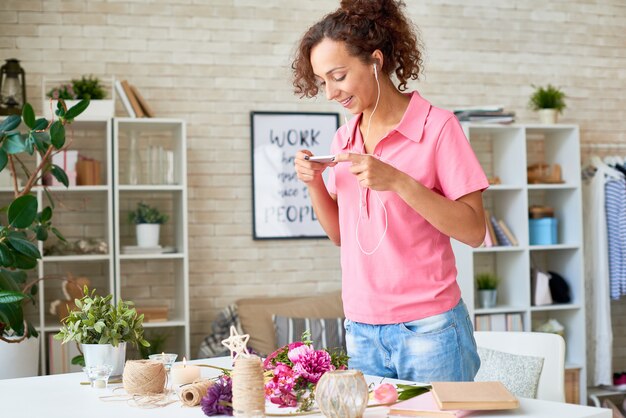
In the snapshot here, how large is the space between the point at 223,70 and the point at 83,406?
129 inches

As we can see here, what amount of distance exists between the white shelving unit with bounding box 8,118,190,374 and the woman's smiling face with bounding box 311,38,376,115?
7.92 feet

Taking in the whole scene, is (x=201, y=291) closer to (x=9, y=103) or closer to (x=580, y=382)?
(x=9, y=103)

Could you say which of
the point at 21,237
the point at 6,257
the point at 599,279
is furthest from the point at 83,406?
the point at 599,279

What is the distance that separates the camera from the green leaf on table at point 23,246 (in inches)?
136

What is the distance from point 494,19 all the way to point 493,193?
110 cm

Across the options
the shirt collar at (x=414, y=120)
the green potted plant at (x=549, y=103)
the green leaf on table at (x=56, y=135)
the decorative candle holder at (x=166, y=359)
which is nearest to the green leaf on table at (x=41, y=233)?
the green leaf on table at (x=56, y=135)

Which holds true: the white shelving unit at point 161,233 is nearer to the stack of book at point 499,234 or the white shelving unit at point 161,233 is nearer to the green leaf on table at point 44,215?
the green leaf on table at point 44,215

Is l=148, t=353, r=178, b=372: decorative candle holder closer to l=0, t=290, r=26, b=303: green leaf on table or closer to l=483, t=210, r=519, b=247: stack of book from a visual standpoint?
l=0, t=290, r=26, b=303: green leaf on table

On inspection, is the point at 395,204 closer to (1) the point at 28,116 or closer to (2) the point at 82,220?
(1) the point at 28,116

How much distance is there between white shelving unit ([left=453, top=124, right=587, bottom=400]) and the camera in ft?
16.1

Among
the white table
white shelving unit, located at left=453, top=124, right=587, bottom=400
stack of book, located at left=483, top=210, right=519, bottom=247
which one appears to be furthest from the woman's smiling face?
stack of book, located at left=483, top=210, right=519, bottom=247

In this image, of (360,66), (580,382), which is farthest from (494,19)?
(360,66)

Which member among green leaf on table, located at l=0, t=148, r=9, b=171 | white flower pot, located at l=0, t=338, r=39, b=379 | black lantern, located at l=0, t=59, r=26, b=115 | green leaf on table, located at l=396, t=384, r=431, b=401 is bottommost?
white flower pot, located at l=0, t=338, r=39, b=379

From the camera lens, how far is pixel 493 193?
5191 mm
